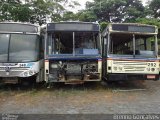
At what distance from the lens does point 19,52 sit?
509 inches

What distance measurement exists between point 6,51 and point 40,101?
3251 mm

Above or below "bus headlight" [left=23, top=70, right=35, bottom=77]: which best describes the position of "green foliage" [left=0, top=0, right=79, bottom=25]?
above

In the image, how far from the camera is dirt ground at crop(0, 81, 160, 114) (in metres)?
9.13

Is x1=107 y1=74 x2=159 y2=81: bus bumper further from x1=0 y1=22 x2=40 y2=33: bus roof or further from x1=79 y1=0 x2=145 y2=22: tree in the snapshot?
x1=79 y1=0 x2=145 y2=22: tree

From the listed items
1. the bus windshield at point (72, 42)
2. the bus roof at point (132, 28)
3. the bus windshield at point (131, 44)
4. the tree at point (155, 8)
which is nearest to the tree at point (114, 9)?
the tree at point (155, 8)

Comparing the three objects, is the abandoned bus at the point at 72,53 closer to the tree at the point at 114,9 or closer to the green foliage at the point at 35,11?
the green foliage at the point at 35,11

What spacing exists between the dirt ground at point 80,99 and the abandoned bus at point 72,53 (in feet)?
2.06

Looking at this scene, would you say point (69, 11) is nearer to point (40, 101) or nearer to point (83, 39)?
A: point (83, 39)

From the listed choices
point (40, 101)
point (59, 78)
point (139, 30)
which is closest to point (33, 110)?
point (40, 101)

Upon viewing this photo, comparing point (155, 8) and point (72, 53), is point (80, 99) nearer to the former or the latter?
point (72, 53)

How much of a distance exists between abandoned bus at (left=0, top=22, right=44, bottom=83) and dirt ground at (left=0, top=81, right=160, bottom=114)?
75 cm

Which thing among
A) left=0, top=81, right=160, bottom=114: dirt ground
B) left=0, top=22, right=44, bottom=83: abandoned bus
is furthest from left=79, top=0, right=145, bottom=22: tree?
left=0, top=22, right=44, bottom=83: abandoned bus

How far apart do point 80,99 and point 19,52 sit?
3.52m

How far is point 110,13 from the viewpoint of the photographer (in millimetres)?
41031
